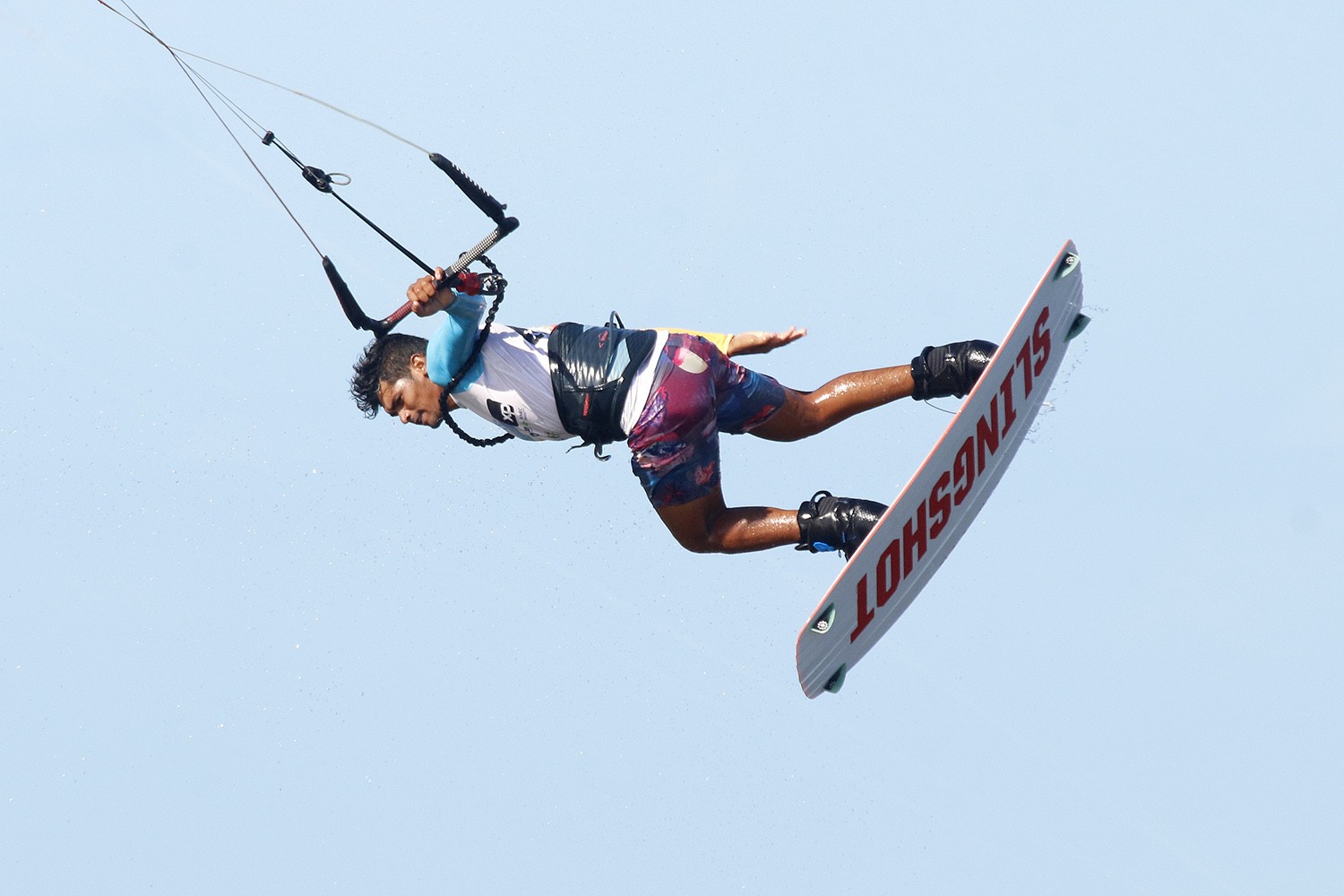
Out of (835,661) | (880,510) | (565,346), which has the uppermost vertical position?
(565,346)

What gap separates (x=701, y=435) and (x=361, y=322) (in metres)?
1.97

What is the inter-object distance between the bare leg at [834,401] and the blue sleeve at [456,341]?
1.82 meters

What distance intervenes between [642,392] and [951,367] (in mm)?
1850

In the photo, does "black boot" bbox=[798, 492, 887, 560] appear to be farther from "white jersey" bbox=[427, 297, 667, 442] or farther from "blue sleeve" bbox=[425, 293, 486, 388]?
"blue sleeve" bbox=[425, 293, 486, 388]

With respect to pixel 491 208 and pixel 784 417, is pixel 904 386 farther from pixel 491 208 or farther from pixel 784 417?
pixel 491 208

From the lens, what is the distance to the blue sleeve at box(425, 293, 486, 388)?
11047 millimetres

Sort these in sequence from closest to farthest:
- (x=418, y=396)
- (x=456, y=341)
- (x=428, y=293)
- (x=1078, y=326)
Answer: (x=428, y=293) → (x=456, y=341) → (x=418, y=396) → (x=1078, y=326)

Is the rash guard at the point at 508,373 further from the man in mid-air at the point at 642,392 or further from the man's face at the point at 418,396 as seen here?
the man's face at the point at 418,396

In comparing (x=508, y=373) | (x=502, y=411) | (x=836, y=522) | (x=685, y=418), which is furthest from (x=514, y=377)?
(x=836, y=522)

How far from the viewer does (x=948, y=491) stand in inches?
455

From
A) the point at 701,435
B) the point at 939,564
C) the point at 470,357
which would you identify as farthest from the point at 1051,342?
the point at 470,357

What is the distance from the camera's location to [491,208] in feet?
35.7

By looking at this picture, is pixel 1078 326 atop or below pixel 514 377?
atop

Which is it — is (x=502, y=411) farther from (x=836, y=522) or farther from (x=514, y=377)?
(x=836, y=522)
